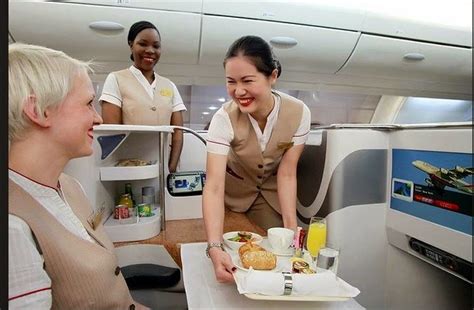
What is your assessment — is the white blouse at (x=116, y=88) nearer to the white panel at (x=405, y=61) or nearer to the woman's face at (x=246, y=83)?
the woman's face at (x=246, y=83)

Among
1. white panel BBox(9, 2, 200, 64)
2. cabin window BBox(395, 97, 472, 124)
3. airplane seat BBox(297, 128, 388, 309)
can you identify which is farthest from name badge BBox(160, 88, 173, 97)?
cabin window BBox(395, 97, 472, 124)

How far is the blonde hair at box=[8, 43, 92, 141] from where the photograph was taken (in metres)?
0.53

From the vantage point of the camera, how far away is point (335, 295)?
2.13ft

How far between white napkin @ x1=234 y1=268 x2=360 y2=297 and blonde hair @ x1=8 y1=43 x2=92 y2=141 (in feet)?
1.80

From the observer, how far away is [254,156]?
1246 mm

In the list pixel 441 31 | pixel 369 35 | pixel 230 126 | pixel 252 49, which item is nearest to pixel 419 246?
pixel 230 126

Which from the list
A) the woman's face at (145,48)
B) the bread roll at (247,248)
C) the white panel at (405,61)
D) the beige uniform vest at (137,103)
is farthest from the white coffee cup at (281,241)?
the white panel at (405,61)

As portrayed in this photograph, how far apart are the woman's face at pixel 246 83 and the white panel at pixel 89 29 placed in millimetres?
873

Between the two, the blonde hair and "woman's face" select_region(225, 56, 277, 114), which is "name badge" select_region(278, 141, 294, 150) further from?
the blonde hair

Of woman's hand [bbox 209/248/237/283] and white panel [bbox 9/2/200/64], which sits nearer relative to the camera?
woman's hand [bbox 209/248/237/283]

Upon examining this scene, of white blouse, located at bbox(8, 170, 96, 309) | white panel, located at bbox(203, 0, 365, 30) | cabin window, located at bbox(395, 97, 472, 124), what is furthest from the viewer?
cabin window, located at bbox(395, 97, 472, 124)

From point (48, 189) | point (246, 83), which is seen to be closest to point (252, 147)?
point (246, 83)

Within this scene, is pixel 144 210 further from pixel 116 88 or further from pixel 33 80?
pixel 33 80

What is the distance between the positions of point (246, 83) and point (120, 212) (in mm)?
760
